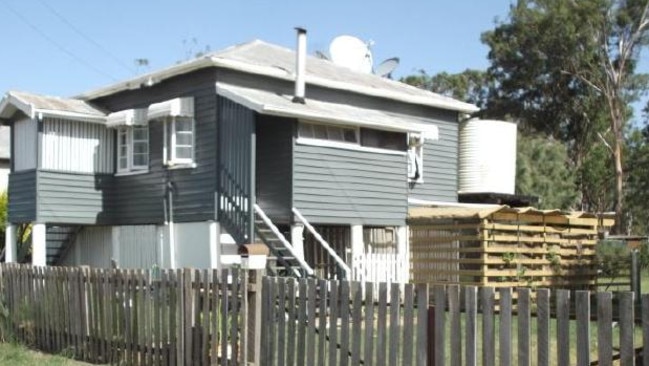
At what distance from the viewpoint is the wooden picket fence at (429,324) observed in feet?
19.4

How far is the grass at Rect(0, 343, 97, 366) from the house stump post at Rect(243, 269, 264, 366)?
3.11 metres

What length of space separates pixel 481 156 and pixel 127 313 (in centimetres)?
1822

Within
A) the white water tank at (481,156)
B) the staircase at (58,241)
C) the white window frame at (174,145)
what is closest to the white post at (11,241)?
the staircase at (58,241)

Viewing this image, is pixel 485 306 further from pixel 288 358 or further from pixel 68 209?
pixel 68 209

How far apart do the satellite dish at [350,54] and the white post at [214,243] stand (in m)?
9.57

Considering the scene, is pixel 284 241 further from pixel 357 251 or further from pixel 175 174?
pixel 175 174

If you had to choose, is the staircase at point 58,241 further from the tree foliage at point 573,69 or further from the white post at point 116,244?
the tree foliage at point 573,69

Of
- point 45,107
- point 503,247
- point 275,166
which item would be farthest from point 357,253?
point 45,107

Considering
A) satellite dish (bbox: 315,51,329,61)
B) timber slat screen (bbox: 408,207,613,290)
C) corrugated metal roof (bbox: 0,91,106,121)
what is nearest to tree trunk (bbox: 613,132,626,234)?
satellite dish (bbox: 315,51,329,61)

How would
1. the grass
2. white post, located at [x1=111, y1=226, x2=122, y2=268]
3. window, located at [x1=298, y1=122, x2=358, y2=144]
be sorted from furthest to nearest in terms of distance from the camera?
white post, located at [x1=111, y1=226, x2=122, y2=268]
window, located at [x1=298, y1=122, x2=358, y2=144]
the grass

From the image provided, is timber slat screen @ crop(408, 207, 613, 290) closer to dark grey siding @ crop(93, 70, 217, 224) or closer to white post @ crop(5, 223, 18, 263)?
dark grey siding @ crop(93, 70, 217, 224)

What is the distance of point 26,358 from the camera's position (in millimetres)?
11062

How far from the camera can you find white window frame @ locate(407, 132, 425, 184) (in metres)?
22.7

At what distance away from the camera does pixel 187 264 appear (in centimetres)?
1922
